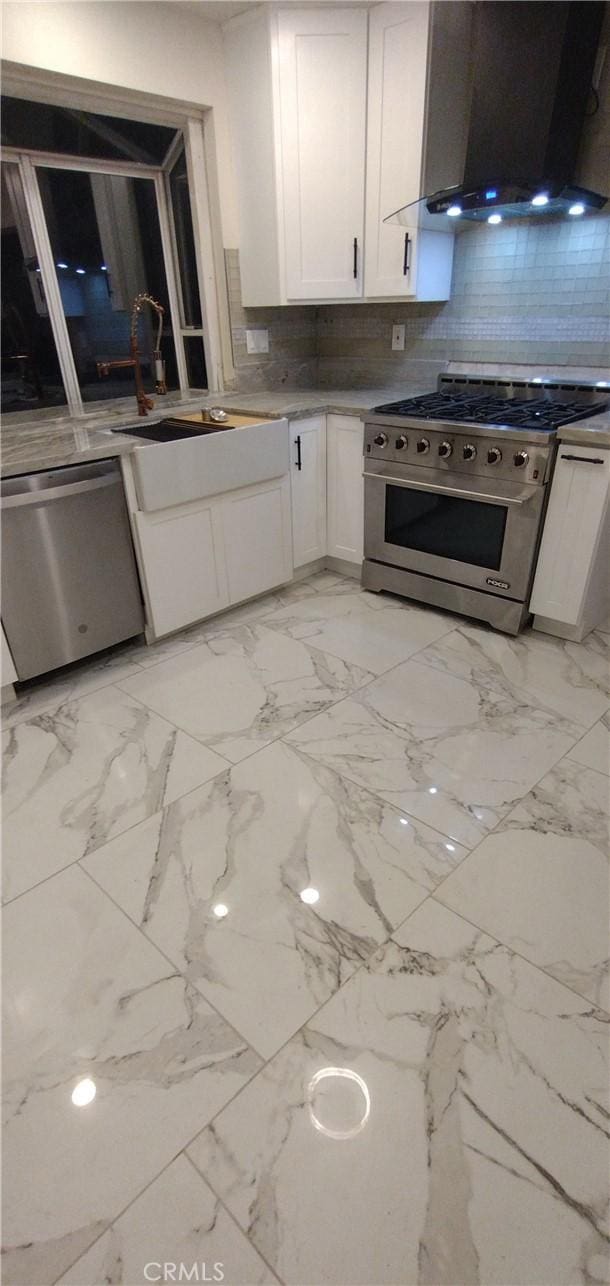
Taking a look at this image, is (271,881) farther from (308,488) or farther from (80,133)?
(80,133)

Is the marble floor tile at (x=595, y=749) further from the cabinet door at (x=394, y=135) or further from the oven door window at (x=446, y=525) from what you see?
the cabinet door at (x=394, y=135)

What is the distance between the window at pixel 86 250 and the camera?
2553 millimetres

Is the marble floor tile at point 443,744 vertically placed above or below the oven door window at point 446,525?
below

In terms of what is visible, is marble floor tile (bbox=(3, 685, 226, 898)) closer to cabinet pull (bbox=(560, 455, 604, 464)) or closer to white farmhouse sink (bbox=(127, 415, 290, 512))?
white farmhouse sink (bbox=(127, 415, 290, 512))

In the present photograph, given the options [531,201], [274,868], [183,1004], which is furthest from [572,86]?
[183,1004]

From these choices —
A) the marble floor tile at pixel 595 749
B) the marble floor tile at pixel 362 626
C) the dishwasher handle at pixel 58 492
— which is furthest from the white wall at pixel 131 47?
the marble floor tile at pixel 595 749

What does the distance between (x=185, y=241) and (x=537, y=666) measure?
2.64 metres

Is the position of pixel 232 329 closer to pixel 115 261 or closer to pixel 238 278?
pixel 238 278

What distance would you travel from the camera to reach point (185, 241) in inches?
123

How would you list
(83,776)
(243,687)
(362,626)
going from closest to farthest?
1. (83,776)
2. (243,687)
3. (362,626)

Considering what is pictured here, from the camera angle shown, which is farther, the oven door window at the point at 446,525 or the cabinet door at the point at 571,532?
the oven door window at the point at 446,525

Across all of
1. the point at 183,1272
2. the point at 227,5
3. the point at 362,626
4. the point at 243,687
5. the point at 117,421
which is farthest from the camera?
the point at 362,626

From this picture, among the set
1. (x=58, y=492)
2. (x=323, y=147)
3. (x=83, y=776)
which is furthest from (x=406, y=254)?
(x=83, y=776)

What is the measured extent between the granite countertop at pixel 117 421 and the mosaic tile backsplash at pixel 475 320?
0.15 meters
